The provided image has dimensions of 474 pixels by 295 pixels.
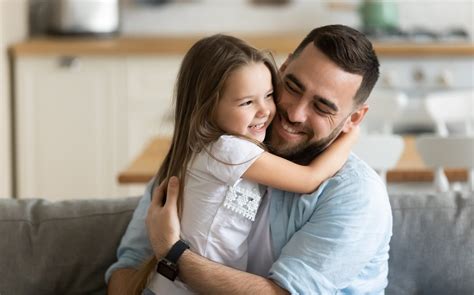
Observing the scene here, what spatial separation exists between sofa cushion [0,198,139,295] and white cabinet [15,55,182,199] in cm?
230

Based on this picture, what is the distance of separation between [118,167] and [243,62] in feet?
9.60

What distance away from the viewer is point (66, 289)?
2.68 metres

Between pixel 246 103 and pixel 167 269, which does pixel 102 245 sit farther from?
pixel 246 103

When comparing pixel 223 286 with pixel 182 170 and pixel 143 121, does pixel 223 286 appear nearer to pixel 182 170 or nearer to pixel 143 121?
pixel 182 170

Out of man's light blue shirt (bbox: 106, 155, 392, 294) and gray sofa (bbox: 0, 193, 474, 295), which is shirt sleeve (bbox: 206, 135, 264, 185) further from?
gray sofa (bbox: 0, 193, 474, 295)

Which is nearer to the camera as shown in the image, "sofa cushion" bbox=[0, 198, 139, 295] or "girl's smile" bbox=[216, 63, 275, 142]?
"girl's smile" bbox=[216, 63, 275, 142]

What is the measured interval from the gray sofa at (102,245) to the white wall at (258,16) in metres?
3.03

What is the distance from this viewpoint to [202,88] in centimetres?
226

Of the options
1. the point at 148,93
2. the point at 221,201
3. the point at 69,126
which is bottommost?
the point at 69,126

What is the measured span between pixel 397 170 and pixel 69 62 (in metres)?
2.11

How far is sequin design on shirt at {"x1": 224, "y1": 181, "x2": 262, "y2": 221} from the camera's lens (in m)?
2.25

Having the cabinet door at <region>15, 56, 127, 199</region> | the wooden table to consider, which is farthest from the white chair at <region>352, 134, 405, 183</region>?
the cabinet door at <region>15, 56, 127, 199</region>

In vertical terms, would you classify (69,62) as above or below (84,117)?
above

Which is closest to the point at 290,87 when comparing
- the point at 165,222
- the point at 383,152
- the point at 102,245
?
the point at 165,222
